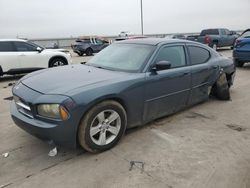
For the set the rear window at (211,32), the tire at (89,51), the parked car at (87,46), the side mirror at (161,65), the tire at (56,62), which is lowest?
the tire at (89,51)

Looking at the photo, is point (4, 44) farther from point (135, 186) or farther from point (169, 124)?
point (135, 186)

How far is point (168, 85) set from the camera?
15.6ft

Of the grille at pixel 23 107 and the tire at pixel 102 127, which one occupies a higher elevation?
the grille at pixel 23 107

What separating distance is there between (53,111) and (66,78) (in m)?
0.77

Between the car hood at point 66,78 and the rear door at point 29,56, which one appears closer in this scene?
the car hood at point 66,78

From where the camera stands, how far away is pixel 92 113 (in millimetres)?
3688

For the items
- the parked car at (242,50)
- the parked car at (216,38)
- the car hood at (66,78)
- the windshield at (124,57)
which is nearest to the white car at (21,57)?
the windshield at (124,57)

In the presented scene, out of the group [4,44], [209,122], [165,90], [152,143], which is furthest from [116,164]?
[4,44]

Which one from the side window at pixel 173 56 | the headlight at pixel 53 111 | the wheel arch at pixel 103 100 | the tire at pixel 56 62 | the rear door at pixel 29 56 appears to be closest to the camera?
the headlight at pixel 53 111

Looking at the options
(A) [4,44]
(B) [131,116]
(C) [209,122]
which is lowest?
(C) [209,122]

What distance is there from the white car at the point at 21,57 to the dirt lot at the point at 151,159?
5614mm

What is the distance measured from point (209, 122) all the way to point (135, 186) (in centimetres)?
253

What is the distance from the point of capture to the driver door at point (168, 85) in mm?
4484

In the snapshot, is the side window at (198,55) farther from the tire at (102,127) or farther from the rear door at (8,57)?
the rear door at (8,57)
